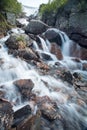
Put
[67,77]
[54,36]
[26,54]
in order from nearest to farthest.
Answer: [67,77] → [26,54] → [54,36]

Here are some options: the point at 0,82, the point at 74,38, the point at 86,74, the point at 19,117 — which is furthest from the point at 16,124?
the point at 74,38

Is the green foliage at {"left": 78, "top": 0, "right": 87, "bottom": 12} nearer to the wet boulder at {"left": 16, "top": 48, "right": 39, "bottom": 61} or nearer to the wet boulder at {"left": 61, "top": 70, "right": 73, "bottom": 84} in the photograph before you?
the wet boulder at {"left": 16, "top": 48, "right": 39, "bottom": 61}

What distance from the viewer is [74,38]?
769 inches

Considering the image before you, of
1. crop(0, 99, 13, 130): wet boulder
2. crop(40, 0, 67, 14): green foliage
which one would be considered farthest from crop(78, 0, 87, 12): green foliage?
crop(0, 99, 13, 130): wet boulder

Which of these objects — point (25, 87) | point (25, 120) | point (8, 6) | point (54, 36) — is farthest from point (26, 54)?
point (8, 6)

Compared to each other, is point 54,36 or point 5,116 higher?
point 5,116

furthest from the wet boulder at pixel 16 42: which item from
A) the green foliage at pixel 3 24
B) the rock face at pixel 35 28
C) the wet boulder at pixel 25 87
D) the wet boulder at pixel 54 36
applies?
the wet boulder at pixel 25 87

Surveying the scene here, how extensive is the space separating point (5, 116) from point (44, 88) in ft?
12.8

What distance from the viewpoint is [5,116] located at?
24.1ft

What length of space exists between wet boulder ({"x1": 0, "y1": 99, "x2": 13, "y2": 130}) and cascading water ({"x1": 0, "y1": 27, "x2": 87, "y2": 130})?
130 cm

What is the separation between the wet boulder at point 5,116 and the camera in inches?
284

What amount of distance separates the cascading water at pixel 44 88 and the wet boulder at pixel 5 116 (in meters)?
1.30

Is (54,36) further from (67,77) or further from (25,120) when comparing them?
(25,120)

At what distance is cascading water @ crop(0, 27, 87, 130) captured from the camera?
30.1ft
